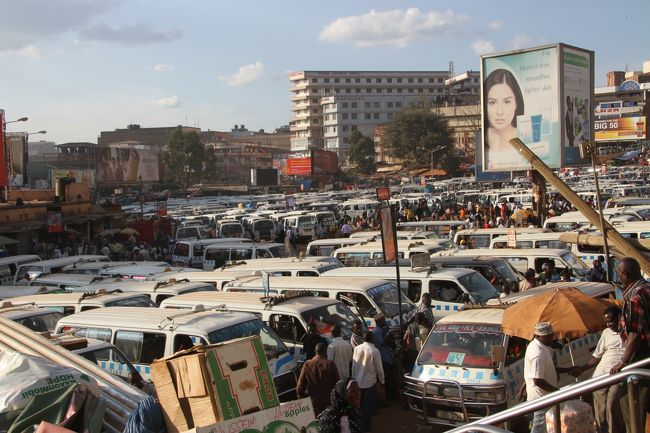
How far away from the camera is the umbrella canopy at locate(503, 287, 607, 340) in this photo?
26.3 ft

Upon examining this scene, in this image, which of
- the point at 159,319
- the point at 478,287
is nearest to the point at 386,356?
the point at 159,319

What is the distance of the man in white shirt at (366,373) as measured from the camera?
8797mm

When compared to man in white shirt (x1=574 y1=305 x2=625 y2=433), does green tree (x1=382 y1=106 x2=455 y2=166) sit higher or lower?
higher

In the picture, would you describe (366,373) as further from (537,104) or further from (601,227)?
(537,104)

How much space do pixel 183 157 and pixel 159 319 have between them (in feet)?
270

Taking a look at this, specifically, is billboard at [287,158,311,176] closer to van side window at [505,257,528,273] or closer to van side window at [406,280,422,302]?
van side window at [505,257,528,273]

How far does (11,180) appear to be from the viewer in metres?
41.6

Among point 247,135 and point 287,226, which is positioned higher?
point 247,135

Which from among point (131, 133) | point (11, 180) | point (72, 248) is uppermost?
point (131, 133)

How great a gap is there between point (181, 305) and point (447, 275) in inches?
198

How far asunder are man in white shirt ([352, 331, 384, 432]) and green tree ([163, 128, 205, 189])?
83.7 meters

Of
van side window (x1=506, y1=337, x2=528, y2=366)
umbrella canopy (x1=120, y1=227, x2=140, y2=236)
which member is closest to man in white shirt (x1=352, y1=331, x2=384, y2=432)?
van side window (x1=506, y1=337, x2=528, y2=366)

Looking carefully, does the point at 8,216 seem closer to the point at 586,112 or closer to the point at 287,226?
the point at 287,226

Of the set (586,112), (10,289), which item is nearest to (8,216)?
(10,289)
